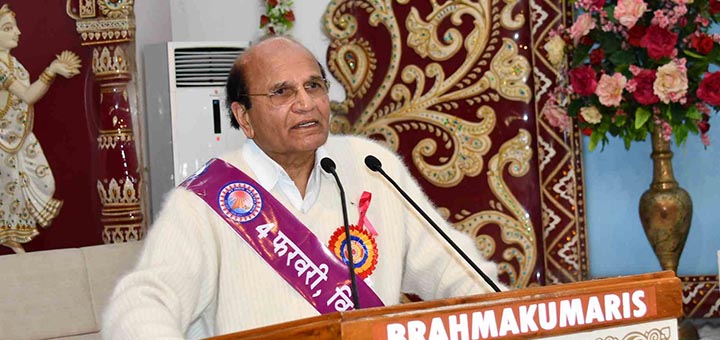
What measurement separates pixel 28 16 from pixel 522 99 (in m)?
2.20

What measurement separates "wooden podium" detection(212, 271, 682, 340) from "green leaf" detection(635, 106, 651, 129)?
2547mm

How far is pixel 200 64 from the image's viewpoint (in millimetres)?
4863

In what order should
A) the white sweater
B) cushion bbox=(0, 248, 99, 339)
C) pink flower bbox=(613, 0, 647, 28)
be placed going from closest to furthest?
the white sweater, cushion bbox=(0, 248, 99, 339), pink flower bbox=(613, 0, 647, 28)

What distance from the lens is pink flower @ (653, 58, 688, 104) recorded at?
3.94 metres

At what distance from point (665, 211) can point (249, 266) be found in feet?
8.24

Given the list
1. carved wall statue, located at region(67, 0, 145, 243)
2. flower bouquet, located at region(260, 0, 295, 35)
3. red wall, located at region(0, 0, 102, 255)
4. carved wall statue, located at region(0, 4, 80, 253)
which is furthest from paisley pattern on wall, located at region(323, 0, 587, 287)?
carved wall statue, located at region(0, 4, 80, 253)

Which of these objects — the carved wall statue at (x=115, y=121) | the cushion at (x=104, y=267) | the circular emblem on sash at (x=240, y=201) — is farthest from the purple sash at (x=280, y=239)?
the carved wall statue at (x=115, y=121)

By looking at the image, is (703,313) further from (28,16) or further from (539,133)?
(28,16)

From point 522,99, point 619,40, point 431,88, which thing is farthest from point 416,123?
point 619,40

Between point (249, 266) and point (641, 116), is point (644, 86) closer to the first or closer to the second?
point (641, 116)

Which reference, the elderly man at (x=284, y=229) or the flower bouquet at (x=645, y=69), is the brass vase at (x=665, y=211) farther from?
the elderly man at (x=284, y=229)

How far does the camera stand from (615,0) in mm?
4230

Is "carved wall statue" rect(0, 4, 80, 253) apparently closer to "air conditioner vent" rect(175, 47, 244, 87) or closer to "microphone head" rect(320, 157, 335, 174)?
"air conditioner vent" rect(175, 47, 244, 87)

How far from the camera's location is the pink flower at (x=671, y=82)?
Result: 394 cm
